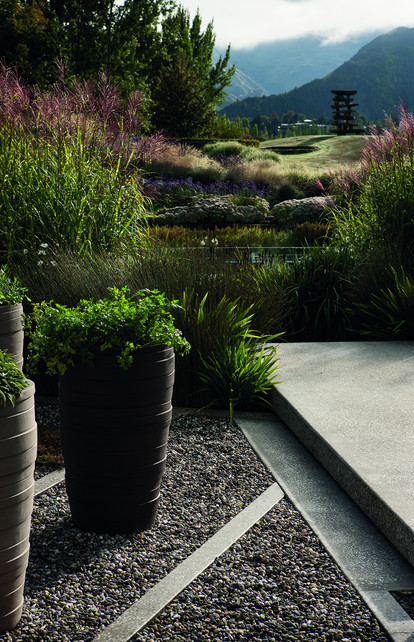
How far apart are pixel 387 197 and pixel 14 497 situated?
209 inches

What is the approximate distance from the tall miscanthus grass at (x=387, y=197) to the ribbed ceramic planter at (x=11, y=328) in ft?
12.4

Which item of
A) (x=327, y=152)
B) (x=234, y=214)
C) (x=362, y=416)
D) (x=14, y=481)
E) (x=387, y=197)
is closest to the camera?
(x=14, y=481)

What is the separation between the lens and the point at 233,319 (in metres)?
4.35

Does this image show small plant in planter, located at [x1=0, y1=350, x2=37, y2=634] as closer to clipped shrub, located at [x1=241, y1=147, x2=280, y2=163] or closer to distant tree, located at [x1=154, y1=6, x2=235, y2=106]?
clipped shrub, located at [x1=241, y1=147, x2=280, y2=163]

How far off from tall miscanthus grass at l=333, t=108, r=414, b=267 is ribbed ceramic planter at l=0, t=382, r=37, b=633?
15.4ft

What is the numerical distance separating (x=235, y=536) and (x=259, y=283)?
344 centimetres

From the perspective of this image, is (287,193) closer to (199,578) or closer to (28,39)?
(28,39)

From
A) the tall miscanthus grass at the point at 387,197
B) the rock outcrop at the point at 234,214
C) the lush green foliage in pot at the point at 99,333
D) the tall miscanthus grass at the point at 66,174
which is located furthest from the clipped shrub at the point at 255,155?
the lush green foliage in pot at the point at 99,333

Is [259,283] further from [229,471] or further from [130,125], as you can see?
[229,471]

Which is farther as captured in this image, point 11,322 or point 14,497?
point 11,322

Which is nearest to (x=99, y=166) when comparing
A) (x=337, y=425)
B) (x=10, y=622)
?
(x=337, y=425)

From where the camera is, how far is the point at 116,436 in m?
2.46

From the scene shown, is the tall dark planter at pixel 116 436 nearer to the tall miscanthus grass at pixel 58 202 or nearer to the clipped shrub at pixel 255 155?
the tall miscanthus grass at pixel 58 202

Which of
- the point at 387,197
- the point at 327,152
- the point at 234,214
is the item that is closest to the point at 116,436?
the point at 387,197
